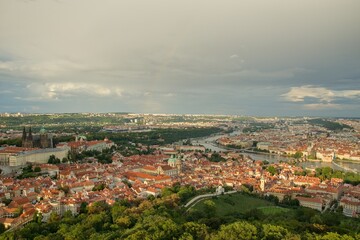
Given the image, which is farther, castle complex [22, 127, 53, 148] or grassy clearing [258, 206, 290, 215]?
castle complex [22, 127, 53, 148]

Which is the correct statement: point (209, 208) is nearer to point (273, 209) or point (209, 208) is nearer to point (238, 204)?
point (238, 204)

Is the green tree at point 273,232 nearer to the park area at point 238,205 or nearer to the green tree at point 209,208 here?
the green tree at point 209,208

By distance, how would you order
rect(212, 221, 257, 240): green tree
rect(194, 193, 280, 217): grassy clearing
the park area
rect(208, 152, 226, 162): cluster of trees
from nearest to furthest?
1. rect(212, 221, 257, 240): green tree
2. the park area
3. rect(194, 193, 280, 217): grassy clearing
4. rect(208, 152, 226, 162): cluster of trees

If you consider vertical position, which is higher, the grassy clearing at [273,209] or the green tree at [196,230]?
the green tree at [196,230]

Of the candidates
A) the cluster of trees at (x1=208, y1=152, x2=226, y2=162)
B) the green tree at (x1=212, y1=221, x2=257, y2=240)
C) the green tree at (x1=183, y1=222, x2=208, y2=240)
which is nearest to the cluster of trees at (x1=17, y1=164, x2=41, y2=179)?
the green tree at (x1=183, y1=222, x2=208, y2=240)

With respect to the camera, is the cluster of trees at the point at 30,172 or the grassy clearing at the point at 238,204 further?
the cluster of trees at the point at 30,172

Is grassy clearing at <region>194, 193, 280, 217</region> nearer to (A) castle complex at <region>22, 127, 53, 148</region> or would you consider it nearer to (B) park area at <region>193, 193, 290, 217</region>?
(B) park area at <region>193, 193, 290, 217</region>

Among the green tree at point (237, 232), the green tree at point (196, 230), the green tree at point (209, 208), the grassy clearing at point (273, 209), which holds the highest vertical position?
the green tree at point (237, 232)

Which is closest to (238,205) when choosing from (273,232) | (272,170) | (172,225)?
(273,232)

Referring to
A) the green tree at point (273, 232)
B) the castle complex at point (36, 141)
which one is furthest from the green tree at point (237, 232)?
the castle complex at point (36, 141)
